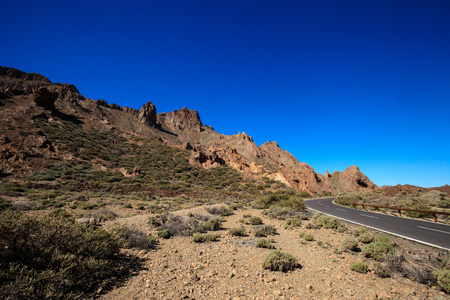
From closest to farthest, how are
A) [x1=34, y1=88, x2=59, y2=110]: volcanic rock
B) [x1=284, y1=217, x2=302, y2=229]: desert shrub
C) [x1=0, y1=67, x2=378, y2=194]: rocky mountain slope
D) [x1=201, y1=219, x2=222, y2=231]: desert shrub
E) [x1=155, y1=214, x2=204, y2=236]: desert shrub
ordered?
1. [x1=155, y1=214, x2=204, y2=236]: desert shrub
2. [x1=201, y1=219, x2=222, y2=231]: desert shrub
3. [x1=284, y1=217, x2=302, y2=229]: desert shrub
4. [x1=0, y1=67, x2=378, y2=194]: rocky mountain slope
5. [x1=34, y1=88, x2=59, y2=110]: volcanic rock

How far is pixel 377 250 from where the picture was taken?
6.33 m

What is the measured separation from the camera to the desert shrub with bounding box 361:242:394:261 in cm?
615

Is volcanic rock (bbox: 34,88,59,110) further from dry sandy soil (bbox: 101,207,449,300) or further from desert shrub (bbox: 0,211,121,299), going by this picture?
dry sandy soil (bbox: 101,207,449,300)

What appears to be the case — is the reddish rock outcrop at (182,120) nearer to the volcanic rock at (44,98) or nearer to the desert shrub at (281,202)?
the volcanic rock at (44,98)

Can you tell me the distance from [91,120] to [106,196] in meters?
47.4

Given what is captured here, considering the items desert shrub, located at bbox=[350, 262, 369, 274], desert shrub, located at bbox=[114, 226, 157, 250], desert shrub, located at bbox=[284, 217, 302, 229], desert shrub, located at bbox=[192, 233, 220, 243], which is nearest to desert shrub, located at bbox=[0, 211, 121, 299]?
desert shrub, located at bbox=[114, 226, 157, 250]

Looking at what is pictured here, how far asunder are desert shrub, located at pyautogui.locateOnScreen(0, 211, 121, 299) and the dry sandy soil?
0.72 metres

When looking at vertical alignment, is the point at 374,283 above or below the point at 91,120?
below

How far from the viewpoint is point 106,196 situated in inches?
720

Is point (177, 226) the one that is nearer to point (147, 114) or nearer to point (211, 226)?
point (211, 226)

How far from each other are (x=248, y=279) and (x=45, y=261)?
16.0 ft

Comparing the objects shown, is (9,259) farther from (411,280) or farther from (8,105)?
(8,105)

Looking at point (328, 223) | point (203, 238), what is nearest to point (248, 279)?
point (203, 238)

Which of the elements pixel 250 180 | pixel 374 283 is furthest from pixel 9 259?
pixel 250 180
